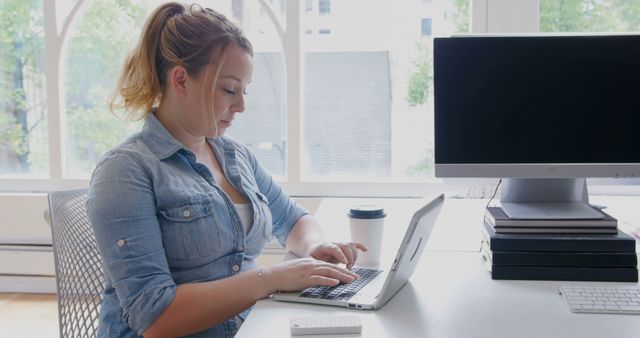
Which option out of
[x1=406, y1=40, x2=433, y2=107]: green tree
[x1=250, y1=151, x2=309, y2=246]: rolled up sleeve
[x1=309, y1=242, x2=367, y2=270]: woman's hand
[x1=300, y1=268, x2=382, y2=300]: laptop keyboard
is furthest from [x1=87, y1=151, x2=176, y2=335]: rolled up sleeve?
[x1=406, y1=40, x2=433, y2=107]: green tree

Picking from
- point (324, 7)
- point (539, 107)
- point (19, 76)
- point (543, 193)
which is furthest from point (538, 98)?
point (19, 76)

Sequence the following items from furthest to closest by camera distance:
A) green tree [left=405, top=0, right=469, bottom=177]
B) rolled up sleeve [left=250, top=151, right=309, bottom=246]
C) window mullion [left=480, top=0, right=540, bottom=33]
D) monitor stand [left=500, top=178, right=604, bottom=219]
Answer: green tree [left=405, top=0, right=469, bottom=177], window mullion [left=480, top=0, right=540, bottom=33], rolled up sleeve [left=250, top=151, right=309, bottom=246], monitor stand [left=500, top=178, right=604, bottom=219]

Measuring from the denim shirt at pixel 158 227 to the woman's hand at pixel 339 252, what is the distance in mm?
159

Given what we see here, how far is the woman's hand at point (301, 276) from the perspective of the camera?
4.30ft

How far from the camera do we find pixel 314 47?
3270mm

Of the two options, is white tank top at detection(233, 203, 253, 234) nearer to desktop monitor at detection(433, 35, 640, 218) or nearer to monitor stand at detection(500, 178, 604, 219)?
desktop monitor at detection(433, 35, 640, 218)

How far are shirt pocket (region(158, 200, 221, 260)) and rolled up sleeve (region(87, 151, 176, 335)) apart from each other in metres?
0.05

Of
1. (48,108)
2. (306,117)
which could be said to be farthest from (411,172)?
(48,108)

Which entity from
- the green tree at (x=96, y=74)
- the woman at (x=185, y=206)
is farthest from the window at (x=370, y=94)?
the woman at (x=185, y=206)

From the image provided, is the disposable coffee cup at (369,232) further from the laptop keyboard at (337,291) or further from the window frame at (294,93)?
the window frame at (294,93)

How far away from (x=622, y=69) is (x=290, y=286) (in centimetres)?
85

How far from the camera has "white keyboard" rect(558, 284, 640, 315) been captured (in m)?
1.22

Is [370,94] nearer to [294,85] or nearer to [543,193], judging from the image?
[294,85]

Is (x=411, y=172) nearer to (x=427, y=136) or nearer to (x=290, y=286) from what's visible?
(x=427, y=136)
